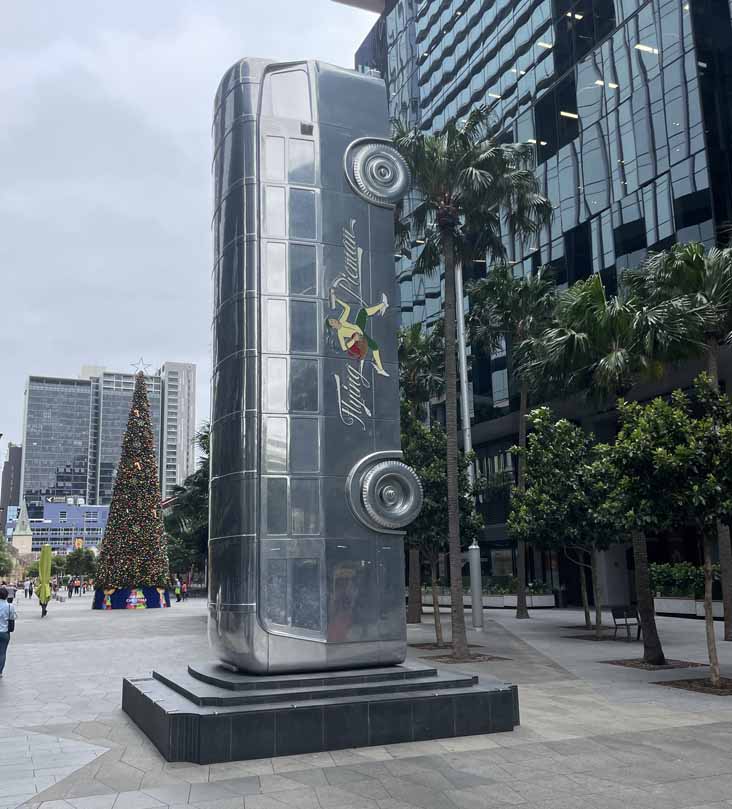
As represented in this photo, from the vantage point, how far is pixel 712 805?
7.00 m

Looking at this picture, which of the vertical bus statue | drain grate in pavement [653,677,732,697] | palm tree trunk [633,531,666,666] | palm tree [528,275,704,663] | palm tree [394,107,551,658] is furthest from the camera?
palm tree [394,107,551,658]

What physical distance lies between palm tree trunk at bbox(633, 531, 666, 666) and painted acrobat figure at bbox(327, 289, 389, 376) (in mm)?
8455

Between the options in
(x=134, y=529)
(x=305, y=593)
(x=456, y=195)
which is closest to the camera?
(x=305, y=593)

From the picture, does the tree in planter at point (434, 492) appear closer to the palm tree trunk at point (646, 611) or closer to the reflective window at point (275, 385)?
the palm tree trunk at point (646, 611)

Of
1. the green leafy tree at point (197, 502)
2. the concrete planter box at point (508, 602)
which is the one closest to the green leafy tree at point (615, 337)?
the green leafy tree at point (197, 502)

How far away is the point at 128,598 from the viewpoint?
4325 cm

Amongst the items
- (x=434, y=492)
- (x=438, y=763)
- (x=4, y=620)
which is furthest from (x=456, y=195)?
(x=438, y=763)

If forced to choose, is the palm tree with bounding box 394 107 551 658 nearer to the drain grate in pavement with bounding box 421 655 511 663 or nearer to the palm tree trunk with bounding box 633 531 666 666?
the drain grate in pavement with bounding box 421 655 511 663

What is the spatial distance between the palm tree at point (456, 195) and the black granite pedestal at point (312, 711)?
27.5 feet

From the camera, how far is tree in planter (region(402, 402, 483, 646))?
2264 cm

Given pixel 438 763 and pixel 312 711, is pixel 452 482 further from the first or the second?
pixel 438 763

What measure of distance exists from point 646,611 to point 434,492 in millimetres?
7382

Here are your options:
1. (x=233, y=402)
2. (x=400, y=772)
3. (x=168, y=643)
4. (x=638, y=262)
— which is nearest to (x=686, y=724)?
(x=400, y=772)

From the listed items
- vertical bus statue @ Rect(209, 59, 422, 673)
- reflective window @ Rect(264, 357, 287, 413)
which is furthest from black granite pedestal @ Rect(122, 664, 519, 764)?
reflective window @ Rect(264, 357, 287, 413)
